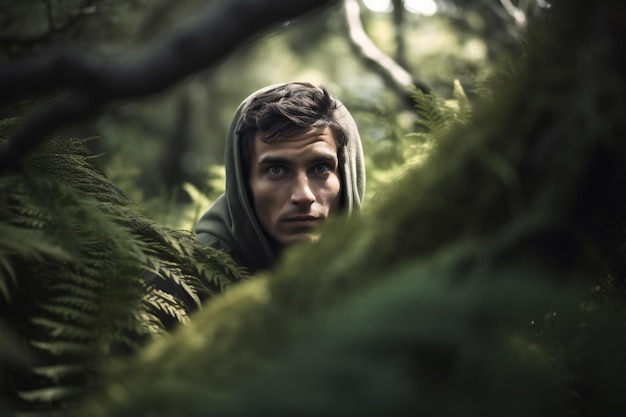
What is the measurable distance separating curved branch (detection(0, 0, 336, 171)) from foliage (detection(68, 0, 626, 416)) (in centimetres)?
52

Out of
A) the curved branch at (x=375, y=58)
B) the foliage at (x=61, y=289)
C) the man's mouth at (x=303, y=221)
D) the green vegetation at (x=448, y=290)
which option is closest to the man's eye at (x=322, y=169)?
the man's mouth at (x=303, y=221)

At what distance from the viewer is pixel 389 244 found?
1.21m

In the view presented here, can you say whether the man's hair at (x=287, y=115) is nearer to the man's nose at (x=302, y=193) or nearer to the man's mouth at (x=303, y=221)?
the man's nose at (x=302, y=193)

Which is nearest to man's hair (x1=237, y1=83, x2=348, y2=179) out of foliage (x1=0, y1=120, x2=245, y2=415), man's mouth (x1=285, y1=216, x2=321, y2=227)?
man's mouth (x1=285, y1=216, x2=321, y2=227)

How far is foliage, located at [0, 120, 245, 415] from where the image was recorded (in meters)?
1.49

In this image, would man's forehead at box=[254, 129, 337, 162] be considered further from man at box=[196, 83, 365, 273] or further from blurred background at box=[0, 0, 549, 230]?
blurred background at box=[0, 0, 549, 230]

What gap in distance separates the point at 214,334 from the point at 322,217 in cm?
199

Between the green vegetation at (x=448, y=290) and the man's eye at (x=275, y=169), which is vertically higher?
the man's eye at (x=275, y=169)

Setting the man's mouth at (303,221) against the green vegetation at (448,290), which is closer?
the green vegetation at (448,290)

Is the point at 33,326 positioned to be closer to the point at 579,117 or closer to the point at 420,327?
the point at 420,327

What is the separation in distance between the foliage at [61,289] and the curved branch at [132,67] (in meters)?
0.50

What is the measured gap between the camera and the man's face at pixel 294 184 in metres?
3.07

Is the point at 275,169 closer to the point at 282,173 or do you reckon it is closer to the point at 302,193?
the point at 282,173

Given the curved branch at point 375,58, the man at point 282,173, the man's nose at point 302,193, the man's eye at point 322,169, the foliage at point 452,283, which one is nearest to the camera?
the foliage at point 452,283
